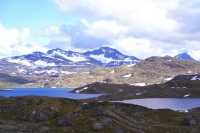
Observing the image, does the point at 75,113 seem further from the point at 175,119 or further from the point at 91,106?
the point at 175,119

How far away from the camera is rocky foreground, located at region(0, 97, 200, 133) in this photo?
8031cm

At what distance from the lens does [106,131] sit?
79.4 metres

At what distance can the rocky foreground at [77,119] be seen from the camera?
80312 mm

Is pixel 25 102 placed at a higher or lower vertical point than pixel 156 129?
higher

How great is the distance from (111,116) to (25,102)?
23283 millimetres

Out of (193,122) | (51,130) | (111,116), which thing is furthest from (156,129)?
(51,130)

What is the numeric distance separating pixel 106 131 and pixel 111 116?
22.7 feet

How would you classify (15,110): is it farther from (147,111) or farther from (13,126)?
(147,111)

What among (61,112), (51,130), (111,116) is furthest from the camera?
(61,112)

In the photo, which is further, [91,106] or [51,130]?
[91,106]

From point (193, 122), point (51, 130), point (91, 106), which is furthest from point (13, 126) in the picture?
point (193, 122)

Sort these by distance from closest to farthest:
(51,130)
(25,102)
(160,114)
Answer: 1. (51,130)
2. (25,102)
3. (160,114)

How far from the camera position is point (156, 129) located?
86000 millimetres

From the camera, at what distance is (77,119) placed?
85.4m
